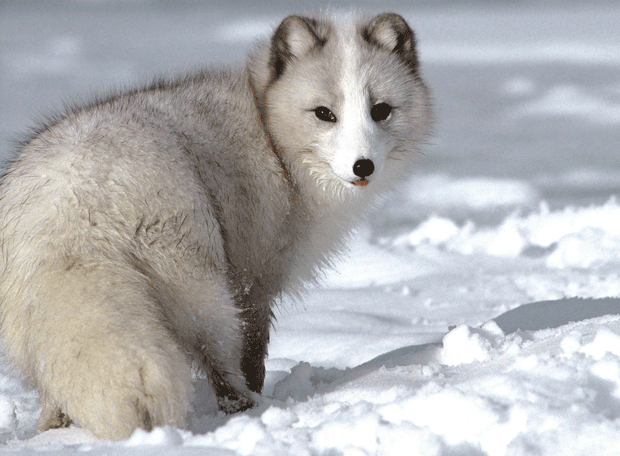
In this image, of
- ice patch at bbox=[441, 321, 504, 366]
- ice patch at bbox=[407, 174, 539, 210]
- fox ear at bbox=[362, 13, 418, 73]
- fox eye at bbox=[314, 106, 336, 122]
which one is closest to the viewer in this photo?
ice patch at bbox=[441, 321, 504, 366]

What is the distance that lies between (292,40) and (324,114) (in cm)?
48

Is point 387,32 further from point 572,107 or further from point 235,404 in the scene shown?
point 572,107

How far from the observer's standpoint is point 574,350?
2744 mm

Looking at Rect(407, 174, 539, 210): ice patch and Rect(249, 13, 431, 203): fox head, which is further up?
Rect(249, 13, 431, 203): fox head

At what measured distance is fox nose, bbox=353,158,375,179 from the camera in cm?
338

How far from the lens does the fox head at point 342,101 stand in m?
3.53

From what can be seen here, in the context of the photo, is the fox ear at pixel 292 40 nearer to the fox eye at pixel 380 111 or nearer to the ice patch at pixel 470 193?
the fox eye at pixel 380 111

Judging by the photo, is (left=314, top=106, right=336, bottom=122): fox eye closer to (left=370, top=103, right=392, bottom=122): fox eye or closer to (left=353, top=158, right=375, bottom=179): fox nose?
(left=370, top=103, right=392, bottom=122): fox eye

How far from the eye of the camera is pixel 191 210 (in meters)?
2.95

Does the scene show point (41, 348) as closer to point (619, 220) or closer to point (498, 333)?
point (498, 333)

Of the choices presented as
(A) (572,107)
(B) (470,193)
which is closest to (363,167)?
(B) (470,193)

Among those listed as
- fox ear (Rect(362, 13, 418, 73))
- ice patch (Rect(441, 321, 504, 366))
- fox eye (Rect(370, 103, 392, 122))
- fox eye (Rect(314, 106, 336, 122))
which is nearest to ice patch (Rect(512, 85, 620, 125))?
fox ear (Rect(362, 13, 418, 73))

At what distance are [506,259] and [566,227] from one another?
0.81 m

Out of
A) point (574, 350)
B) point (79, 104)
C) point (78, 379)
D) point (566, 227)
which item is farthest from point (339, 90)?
point (566, 227)
